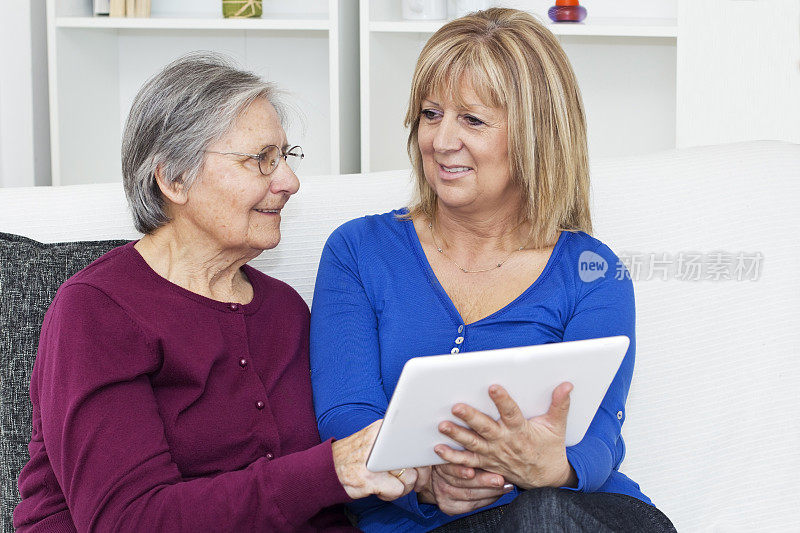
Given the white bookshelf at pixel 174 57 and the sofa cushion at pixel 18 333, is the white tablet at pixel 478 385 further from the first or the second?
the white bookshelf at pixel 174 57

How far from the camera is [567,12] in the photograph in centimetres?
234

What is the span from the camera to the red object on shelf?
7.67 feet

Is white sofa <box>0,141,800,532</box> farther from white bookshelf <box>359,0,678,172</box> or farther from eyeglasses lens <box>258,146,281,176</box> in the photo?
white bookshelf <box>359,0,678,172</box>

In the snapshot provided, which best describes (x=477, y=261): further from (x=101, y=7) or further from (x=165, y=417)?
(x=101, y=7)

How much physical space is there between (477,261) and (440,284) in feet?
0.30

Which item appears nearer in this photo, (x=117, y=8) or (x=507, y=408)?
(x=507, y=408)

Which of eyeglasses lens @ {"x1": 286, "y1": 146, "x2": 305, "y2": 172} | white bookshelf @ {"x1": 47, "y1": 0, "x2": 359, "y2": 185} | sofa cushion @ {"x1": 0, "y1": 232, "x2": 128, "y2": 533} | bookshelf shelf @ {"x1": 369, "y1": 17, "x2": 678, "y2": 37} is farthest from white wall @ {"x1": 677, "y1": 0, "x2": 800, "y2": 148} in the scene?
sofa cushion @ {"x1": 0, "y1": 232, "x2": 128, "y2": 533}

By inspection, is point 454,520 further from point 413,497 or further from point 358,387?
point 358,387

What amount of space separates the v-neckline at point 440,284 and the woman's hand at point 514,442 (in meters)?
0.29

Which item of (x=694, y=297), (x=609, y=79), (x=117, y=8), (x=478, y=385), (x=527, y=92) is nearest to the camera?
(x=478, y=385)

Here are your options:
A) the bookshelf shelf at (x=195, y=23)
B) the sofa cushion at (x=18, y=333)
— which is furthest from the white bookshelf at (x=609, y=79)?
the sofa cushion at (x=18, y=333)

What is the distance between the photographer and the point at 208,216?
4.39 ft

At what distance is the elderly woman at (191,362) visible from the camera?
1.13m

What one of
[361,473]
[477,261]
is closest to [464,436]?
[361,473]
